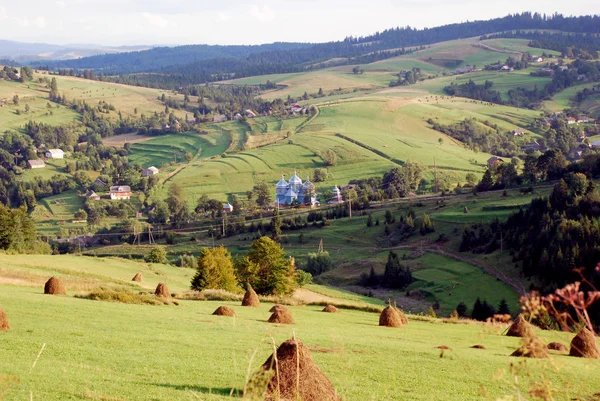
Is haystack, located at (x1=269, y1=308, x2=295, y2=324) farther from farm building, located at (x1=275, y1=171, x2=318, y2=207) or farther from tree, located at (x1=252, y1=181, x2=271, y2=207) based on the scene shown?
tree, located at (x1=252, y1=181, x2=271, y2=207)

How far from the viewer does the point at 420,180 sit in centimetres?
13000

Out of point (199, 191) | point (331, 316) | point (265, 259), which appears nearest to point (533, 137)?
point (199, 191)

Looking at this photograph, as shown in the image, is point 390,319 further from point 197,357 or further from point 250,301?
point 197,357

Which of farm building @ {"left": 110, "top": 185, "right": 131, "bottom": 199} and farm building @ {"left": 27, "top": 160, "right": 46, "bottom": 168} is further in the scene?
farm building @ {"left": 27, "top": 160, "right": 46, "bottom": 168}

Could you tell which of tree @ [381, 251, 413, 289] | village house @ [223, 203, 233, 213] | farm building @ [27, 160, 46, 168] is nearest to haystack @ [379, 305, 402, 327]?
tree @ [381, 251, 413, 289]

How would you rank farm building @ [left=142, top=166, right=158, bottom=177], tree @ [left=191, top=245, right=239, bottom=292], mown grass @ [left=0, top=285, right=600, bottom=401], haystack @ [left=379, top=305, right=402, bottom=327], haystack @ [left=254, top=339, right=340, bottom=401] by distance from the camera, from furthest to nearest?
farm building @ [left=142, top=166, right=158, bottom=177] < tree @ [left=191, top=245, right=239, bottom=292] < haystack @ [left=379, top=305, right=402, bottom=327] < mown grass @ [left=0, top=285, right=600, bottom=401] < haystack @ [left=254, top=339, right=340, bottom=401]

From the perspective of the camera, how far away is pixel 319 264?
270ft

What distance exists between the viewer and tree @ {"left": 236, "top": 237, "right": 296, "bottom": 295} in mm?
55344

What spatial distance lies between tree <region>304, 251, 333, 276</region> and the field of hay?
44.1 meters

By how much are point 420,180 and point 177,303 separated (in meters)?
97.3

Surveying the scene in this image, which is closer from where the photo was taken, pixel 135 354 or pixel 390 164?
pixel 135 354

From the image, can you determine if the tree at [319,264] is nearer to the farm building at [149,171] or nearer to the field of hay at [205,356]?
the field of hay at [205,356]

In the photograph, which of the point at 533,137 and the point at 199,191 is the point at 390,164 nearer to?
the point at 199,191

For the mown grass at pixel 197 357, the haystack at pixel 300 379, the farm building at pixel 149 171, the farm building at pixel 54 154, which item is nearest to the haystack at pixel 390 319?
the mown grass at pixel 197 357
